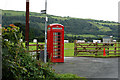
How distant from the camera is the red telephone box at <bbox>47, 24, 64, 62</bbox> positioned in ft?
33.6

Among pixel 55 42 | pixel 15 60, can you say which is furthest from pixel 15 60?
pixel 55 42

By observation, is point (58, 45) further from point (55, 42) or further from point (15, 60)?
point (15, 60)

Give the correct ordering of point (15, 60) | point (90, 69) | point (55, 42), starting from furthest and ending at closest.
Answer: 1. point (55, 42)
2. point (90, 69)
3. point (15, 60)

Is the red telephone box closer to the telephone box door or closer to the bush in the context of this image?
the telephone box door

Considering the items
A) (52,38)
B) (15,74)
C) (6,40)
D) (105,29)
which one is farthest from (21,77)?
(105,29)

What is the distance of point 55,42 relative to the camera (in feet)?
34.0

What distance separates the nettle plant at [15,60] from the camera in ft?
11.8

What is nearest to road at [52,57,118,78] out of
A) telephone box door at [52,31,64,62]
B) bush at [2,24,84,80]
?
telephone box door at [52,31,64,62]

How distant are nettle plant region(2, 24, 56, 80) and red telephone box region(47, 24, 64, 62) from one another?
5932 mm

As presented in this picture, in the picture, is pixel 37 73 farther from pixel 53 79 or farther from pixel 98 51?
pixel 98 51

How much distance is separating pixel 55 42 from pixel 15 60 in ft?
21.7

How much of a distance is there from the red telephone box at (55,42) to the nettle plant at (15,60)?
593 cm

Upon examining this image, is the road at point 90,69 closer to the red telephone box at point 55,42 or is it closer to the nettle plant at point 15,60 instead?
the red telephone box at point 55,42

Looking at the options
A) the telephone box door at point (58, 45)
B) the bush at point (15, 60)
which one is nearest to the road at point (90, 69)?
the telephone box door at point (58, 45)
